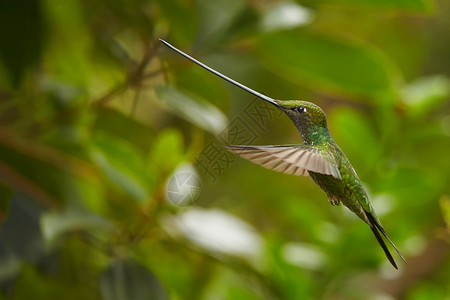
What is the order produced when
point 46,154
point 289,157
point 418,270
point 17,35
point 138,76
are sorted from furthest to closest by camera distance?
1. point 418,270
2. point 46,154
3. point 17,35
4. point 138,76
5. point 289,157

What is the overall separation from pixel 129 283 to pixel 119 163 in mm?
214

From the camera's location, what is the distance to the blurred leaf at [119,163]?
3.54 ft

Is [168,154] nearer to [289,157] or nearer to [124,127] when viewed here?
[124,127]

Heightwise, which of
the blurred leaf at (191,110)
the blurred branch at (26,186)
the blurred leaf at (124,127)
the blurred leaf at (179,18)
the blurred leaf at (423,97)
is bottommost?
the blurred branch at (26,186)

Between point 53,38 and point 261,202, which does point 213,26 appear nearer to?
point 53,38

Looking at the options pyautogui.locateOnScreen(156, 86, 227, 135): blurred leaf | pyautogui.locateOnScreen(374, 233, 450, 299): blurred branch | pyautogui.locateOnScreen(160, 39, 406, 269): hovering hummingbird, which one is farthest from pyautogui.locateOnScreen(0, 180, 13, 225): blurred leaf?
pyautogui.locateOnScreen(374, 233, 450, 299): blurred branch

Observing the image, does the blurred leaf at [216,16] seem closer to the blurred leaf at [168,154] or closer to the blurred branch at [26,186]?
the blurred leaf at [168,154]

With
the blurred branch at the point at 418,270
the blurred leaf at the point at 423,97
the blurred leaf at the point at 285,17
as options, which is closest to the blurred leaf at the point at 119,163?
the blurred leaf at the point at 285,17

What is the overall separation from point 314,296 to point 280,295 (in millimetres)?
68

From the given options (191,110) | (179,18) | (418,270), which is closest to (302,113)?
(191,110)

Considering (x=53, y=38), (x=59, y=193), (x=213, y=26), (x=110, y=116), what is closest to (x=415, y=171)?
(x=213, y=26)

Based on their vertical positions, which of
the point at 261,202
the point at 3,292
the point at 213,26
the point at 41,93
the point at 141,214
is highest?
the point at 261,202

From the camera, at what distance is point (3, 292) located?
3.51 feet

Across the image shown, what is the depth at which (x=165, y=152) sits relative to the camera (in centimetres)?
106
